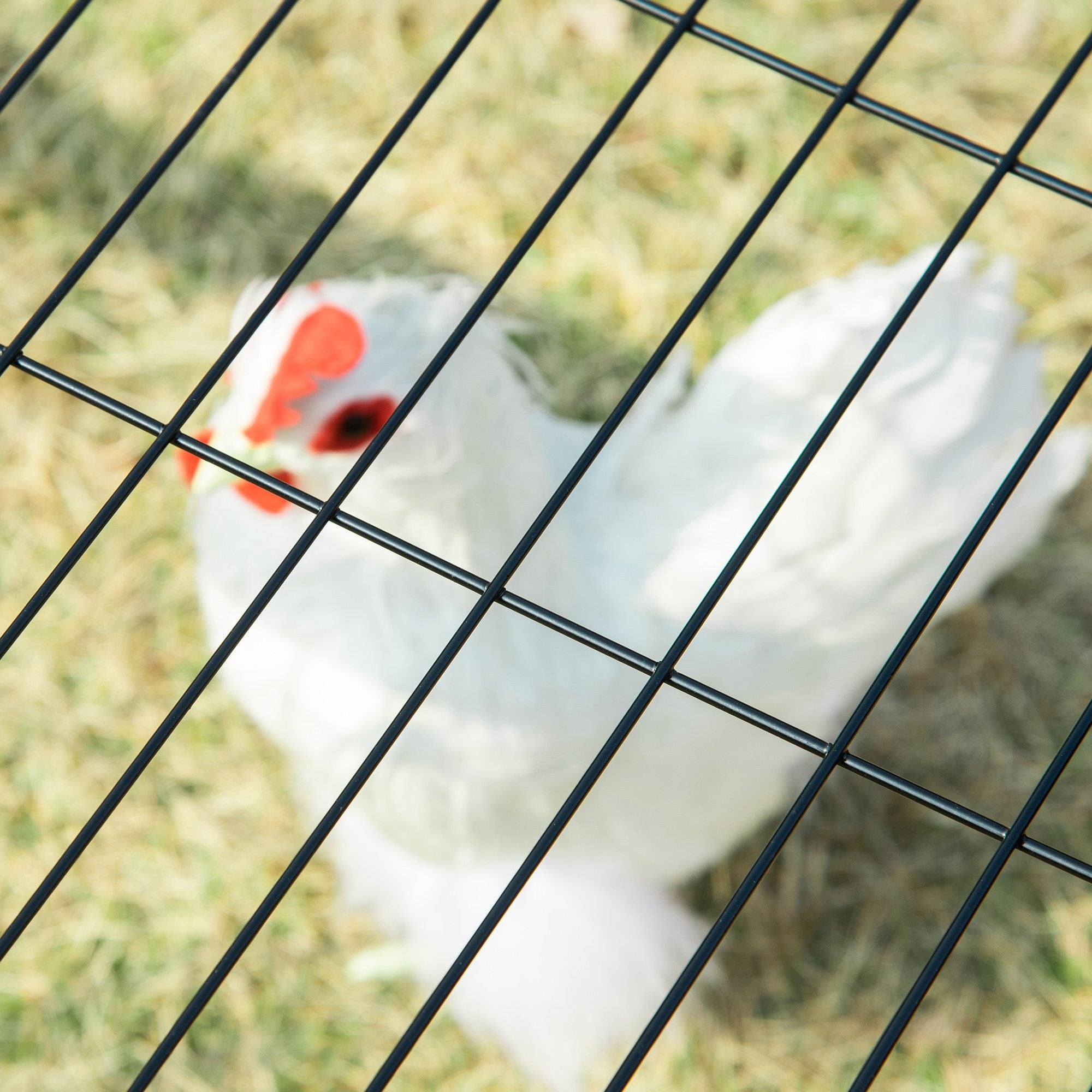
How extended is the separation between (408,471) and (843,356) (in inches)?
20.8

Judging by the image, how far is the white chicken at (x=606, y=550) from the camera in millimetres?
1100

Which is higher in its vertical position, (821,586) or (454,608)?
(821,586)

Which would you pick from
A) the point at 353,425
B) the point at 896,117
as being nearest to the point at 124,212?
the point at 353,425

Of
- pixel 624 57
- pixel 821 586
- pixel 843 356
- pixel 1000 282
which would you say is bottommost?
pixel 821 586

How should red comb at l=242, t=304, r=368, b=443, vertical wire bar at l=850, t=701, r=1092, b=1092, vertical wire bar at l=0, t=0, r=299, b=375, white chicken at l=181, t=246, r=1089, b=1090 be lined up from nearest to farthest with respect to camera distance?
1. vertical wire bar at l=850, t=701, r=1092, b=1092
2. vertical wire bar at l=0, t=0, r=299, b=375
3. red comb at l=242, t=304, r=368, b=443
4. white chicken at l=181, t=246, r=1089, b=1090

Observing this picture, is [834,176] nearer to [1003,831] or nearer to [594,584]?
[594,584]

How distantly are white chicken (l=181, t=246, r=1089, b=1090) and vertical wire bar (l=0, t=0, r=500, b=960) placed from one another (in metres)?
0.22

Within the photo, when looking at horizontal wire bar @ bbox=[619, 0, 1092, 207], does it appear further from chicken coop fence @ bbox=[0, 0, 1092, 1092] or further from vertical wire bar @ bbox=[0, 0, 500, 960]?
vertical wire bar @ bbox=[0, 0, 500, 960]

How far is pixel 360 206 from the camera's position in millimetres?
1992

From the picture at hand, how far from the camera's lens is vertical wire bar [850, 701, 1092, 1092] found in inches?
25.4

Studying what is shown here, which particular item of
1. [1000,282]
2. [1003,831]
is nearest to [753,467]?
Answer: [1000,282]

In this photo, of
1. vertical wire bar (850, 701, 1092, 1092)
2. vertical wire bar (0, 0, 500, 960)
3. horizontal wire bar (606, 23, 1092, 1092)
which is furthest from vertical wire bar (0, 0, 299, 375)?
vertical wire bar (850, 701, 1092, 1092)

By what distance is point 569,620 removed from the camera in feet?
2.51

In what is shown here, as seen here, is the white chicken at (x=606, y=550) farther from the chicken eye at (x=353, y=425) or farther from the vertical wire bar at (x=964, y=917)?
the vertical wire bar at (x=964, y=917)
